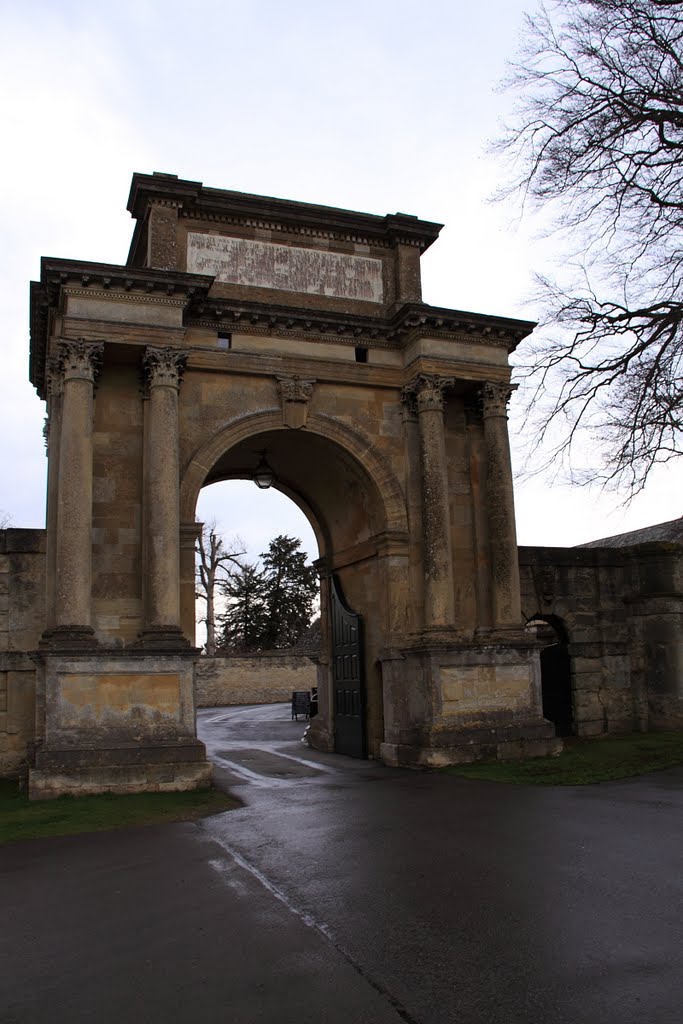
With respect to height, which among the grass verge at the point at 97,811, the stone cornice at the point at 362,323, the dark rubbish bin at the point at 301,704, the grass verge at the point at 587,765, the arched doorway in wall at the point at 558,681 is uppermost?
the stone cornice at the point at 362,323

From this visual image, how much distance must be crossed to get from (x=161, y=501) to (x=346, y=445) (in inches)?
140

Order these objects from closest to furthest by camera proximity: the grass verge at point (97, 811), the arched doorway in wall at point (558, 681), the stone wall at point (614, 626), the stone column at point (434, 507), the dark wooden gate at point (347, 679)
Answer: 1. the grass verge at point (97, 811)
2. the stone column at point (434, 507)
3. the dark wooden gate at point (347, 679)
4. the stone wall at point (614, 626)
5. the arched doorway in wall at point (558, 681)

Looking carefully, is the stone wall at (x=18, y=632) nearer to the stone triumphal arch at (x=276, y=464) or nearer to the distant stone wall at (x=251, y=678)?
the stone triumphal arch at (x=276, y=464)

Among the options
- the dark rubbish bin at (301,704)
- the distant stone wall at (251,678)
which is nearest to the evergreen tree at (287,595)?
the distant stone wall at (251,678)

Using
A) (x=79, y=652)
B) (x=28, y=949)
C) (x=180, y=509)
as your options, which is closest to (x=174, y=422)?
(x=180, y=509)

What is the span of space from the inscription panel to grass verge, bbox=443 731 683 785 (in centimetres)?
825

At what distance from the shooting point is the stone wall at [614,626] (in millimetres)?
16266

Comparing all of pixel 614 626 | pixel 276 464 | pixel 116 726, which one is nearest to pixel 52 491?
pixel 116 726

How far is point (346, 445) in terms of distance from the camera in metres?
14.4

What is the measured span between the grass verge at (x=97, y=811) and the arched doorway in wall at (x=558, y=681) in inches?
318

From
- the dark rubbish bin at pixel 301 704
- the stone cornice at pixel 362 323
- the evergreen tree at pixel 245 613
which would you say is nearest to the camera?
the stone cornice at pixel 362 323

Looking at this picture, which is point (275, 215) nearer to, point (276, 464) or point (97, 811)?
point (276, 464)

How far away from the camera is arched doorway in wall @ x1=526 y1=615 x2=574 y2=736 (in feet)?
53.8

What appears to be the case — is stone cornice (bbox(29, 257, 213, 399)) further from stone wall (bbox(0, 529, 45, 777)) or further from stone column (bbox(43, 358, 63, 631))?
stone wall (bbox(0, 529, 45, 777))
